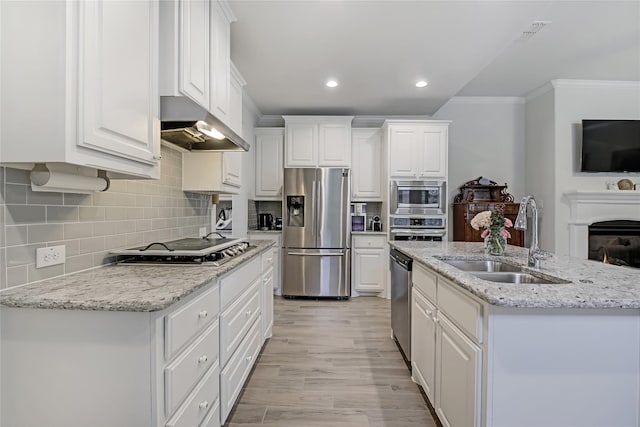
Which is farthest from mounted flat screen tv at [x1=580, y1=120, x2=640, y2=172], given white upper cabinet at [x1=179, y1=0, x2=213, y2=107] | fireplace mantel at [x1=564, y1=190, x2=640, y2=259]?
white upper cabinet at [x1=179, y1=0, x2=213, y2=107]

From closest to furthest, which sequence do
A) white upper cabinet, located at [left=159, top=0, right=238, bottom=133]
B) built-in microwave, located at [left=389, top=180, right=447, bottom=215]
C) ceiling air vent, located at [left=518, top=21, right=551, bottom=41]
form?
white upper cabinet, located at [left=159, top=0, right=238, bottom=133], ceiling air vent, located at [left=518, top=21, right=551, bottom=41], built-in microwave, located at [left=389, top=180, right=447, bottom=215]

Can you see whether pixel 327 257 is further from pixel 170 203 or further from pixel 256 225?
pixel 170 203

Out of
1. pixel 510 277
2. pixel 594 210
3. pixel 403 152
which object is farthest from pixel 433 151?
pixel 510 277

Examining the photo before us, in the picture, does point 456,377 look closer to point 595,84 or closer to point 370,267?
point 370,267

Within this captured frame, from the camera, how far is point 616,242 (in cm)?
442

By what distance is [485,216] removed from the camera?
7.66 feet

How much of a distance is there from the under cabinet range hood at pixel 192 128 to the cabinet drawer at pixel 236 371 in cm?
130

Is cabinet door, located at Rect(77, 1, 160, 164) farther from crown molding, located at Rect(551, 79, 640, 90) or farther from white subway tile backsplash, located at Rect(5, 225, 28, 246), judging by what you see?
crown molding, located at Rect(551, 79, 640, 90)

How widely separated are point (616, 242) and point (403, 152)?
10.1 feet

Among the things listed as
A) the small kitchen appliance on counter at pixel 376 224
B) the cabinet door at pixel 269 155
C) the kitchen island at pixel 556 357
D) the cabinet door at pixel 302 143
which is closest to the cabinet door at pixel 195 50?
the kitchen island at pixel 556 357

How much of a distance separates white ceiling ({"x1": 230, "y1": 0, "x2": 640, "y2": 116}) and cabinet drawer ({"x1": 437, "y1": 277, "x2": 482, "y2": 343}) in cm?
198

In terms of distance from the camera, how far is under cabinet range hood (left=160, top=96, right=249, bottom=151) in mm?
1645

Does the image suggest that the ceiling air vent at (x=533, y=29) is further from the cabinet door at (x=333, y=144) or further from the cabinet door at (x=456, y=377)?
the cabinet door at (x=456, y=377)

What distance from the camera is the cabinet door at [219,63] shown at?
6.84 feet
